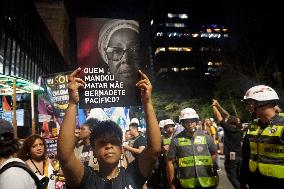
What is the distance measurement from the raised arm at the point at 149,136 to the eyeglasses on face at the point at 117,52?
1001 mm

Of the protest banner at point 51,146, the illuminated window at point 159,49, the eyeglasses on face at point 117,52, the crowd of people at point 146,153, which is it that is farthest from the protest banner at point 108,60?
the illuminated window at point 159,49

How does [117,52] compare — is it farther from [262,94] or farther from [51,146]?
[51,146]

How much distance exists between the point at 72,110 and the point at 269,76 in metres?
31.9

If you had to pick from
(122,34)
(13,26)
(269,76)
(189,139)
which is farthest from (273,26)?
(122,34)

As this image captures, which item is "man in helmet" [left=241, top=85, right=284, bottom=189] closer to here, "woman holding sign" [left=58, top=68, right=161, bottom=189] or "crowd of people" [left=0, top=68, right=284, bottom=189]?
"crowd of people" [left=0, top=68, right=284, bottom=189]

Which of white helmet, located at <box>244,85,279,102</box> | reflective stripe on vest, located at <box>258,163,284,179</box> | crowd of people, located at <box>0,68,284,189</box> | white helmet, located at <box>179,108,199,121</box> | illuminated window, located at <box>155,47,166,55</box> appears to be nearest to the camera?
crowd of people, located at <box>0,68,284,189</box>

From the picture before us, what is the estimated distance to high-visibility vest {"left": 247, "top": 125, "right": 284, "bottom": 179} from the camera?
13.6 ft

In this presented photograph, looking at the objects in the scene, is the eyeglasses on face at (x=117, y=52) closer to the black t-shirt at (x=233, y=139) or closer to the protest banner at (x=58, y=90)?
the black t-shirt at (x=233, y=139)

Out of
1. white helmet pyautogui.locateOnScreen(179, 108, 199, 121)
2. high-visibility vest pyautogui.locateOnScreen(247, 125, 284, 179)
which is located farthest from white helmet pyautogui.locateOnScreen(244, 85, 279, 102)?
white helmet pyautogui.locateOnScreen(179, 108, 199, 121)

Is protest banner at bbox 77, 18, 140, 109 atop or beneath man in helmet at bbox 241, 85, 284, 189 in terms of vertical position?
atop

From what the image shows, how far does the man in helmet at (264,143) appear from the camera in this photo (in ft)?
13.7

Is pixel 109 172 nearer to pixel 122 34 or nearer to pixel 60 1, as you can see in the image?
pixel 122 34

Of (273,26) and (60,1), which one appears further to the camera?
(60,1)

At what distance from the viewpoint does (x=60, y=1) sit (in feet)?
170
